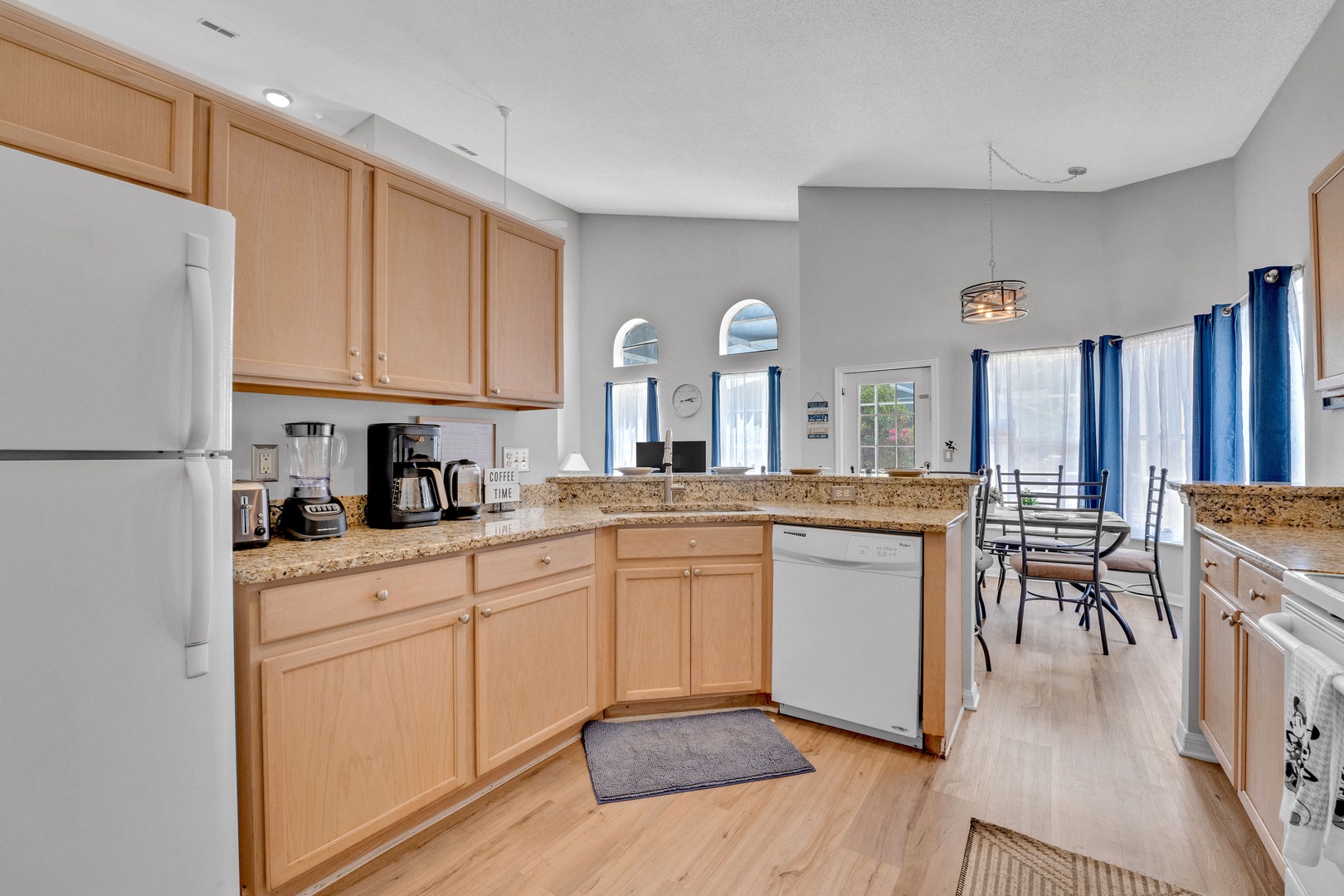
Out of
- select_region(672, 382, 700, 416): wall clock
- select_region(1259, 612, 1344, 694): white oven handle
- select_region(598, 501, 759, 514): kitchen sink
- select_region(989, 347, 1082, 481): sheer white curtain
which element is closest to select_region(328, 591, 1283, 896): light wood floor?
select_region(1259, 612, 1344, 694): white oven handle

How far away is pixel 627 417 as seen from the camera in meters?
6.91

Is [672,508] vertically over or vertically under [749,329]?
under

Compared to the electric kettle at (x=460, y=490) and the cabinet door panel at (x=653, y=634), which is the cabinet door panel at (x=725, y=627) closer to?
the cabinet door panel at (x=653, y=634)

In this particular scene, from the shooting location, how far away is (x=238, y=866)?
1.36 meters

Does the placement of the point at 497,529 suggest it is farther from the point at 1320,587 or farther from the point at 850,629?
the point at 1320,587

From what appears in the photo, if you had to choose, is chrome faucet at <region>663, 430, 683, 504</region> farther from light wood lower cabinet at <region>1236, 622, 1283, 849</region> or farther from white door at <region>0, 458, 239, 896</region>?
light wood lower cabinet at <region>1236, 622, 1283, 849</region>

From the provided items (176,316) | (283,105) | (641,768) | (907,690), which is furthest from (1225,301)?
(283,105)

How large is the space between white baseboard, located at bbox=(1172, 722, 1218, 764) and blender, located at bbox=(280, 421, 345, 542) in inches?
122

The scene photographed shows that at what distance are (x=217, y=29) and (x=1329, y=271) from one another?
5073 millimetres

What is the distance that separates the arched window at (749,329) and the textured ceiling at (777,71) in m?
1.80

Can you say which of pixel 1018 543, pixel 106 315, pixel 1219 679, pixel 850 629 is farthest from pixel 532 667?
pixel 1018 543

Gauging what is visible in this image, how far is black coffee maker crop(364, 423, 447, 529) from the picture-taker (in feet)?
6.87

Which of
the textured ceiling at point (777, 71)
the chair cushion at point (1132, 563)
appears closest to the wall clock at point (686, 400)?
the textured ceiling at point (777, 71)

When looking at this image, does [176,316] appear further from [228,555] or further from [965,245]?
[965,245]
